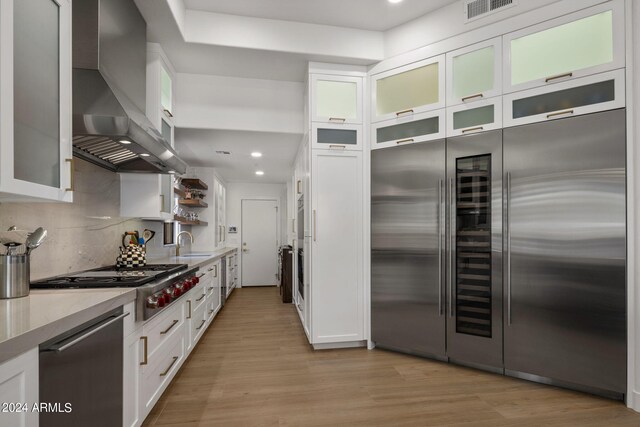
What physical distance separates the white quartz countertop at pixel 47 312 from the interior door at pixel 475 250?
242 centimetres

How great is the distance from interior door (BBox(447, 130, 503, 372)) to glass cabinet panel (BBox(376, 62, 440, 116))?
0.51 metres

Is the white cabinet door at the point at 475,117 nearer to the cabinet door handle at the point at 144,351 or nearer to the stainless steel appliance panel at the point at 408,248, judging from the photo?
the stainless steel appliance panel at the point at 408,248

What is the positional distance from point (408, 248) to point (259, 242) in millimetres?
4771

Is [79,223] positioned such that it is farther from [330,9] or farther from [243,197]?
[243,197]

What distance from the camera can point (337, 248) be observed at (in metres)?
3.15

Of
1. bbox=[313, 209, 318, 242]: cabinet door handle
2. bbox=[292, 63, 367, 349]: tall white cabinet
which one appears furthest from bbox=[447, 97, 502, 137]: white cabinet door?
bbox=[313, 209, 318, 242]: cabinet door handle

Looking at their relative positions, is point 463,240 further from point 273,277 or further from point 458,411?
point 273,277

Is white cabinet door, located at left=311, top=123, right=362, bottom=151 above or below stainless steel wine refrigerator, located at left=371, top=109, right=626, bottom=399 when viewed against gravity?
above

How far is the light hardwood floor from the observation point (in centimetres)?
199

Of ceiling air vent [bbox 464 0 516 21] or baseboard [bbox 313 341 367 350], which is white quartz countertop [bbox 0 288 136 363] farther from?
ceiling air vent [bbox 464 0 516 21]

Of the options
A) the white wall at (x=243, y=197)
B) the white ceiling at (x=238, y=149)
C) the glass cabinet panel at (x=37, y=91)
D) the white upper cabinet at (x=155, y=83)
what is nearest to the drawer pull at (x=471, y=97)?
the white ceiling at (x=238, y=149)

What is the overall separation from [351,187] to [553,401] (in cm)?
225

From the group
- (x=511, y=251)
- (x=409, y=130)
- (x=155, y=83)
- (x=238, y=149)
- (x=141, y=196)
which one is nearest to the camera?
(x=511, y=251)

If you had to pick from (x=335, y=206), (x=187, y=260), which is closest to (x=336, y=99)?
(x=335, y=206)
